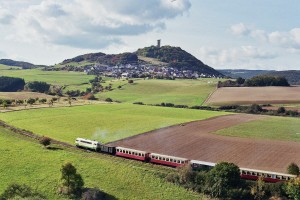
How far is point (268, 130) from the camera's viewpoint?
83.6 m

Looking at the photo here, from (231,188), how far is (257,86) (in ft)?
382

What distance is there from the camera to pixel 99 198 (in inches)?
2002

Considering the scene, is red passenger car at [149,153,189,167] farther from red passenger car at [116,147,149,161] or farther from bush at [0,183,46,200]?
bush at [0,183,46,200]

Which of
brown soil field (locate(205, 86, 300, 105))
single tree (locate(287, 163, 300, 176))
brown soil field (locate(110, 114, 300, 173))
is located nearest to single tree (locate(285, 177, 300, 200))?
single tree (locate(287, 163, 300, 176))

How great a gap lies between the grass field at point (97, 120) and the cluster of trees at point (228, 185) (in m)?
23.3

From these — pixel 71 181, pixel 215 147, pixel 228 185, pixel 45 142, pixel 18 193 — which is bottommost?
pixel 18 193

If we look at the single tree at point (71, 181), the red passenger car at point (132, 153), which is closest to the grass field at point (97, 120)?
the red passenger car at point (132, 153)

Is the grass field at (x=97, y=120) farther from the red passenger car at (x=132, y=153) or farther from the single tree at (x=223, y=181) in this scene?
the single tree at (x=223, y=181)

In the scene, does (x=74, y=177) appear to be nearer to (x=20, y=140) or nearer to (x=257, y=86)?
(x=20, y=140)

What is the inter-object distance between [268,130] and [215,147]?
19.5 metres

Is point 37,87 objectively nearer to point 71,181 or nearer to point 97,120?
point 97,120

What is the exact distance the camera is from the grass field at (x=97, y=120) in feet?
265

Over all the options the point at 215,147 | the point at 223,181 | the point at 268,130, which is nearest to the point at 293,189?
the point at 223,181

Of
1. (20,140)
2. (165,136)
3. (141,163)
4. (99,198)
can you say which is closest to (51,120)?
(20,140)
